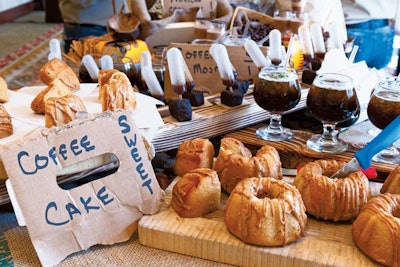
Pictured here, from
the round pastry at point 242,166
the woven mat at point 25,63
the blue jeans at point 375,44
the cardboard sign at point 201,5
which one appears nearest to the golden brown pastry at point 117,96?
the round pastry at point 242,166

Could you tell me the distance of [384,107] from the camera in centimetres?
110

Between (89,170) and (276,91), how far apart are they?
46cm

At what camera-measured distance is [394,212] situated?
2.58 ft

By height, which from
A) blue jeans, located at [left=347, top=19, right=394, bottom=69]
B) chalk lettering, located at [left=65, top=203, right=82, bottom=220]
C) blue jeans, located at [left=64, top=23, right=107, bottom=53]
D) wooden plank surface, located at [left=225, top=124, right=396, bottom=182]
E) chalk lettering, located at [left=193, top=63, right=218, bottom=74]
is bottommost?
blue jeans, located at [left=64, top=23, right=107, bottom=53]

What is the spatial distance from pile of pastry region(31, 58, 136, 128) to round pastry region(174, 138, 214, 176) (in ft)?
0.51

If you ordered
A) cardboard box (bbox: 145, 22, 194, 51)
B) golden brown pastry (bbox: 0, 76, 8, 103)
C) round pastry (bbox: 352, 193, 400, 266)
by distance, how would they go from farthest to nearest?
cardboard box (bbox: 145, 22, 194, 51)
golden brown pastry (bbox: 0, 76, 8, 103)
round pastry (bbox: 352, 193, 400, 266)

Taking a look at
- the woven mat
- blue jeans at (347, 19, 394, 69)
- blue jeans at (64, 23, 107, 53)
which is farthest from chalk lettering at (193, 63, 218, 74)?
the woven mat

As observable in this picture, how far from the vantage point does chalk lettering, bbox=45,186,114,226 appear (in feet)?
2.56

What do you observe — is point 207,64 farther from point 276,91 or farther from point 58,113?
point 58,113

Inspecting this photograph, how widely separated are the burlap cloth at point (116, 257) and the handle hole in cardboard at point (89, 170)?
0.39 feet

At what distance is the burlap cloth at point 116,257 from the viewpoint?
0.80m

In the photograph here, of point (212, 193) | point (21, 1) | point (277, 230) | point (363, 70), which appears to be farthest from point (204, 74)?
point (21, 1)

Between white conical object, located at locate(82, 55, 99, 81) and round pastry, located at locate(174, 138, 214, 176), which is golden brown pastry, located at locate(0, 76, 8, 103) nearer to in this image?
white conical object, located at locate(82, 55, 99, 81)

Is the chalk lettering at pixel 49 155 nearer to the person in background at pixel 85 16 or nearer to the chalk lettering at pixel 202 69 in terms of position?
the chalk lettering at pixel 202 69
